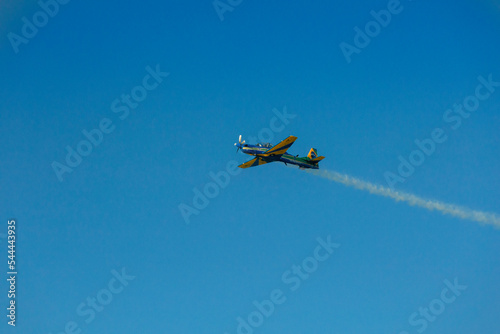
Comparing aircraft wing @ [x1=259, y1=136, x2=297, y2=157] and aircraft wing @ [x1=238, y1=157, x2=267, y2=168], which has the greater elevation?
aircraft wing @ [x1=238, y1=157, x2=267, y2=168]

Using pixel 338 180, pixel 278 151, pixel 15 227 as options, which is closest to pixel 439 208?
pixel 338 180

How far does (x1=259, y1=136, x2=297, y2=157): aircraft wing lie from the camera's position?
120 metres

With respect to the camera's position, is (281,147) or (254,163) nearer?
(281,147)

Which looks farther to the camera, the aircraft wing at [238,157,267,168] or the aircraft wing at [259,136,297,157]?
the aircraft wing at [238,157,267,168]

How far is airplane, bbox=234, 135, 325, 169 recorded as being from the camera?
4779 inches

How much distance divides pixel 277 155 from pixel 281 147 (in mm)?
1807

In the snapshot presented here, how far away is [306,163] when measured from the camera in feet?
411

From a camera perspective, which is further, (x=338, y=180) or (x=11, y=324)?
(x=338, y=180)

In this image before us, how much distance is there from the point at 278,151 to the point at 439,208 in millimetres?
23055

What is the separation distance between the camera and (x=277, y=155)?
123 metres

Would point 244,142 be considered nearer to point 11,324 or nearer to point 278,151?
point 278,151

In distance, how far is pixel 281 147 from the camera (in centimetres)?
12125

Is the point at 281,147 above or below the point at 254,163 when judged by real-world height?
below

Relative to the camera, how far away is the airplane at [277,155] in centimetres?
12138
